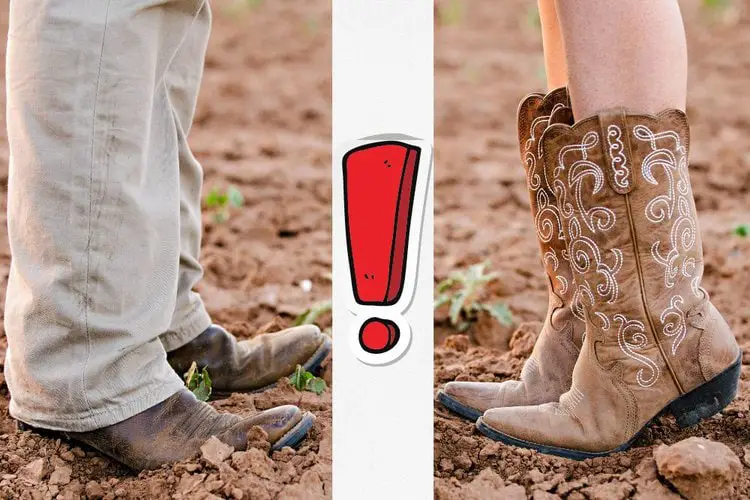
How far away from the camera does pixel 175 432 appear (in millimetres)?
1729

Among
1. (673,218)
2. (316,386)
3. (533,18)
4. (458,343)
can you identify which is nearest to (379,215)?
(673,218)

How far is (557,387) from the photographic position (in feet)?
6.33

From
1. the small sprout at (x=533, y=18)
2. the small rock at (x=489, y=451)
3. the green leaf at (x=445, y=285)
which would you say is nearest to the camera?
the small rock at (x=489, y=451)

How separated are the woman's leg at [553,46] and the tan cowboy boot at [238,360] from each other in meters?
0.79

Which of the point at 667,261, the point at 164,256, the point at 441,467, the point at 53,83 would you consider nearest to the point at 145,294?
the point at 164,256

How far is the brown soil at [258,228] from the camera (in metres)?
1.67

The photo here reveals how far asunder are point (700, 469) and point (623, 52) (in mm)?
700

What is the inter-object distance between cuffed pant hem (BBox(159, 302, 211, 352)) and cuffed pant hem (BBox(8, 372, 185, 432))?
342 mm

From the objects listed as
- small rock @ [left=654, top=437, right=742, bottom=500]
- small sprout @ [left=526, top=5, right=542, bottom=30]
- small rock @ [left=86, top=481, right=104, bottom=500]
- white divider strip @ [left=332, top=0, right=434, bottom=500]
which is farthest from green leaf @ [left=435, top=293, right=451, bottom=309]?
small sprout @ [left=526, top=5, right=542, bottom=30]

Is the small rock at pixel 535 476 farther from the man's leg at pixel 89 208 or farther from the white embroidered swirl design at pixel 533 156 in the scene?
the man's leg at pixel 89 208

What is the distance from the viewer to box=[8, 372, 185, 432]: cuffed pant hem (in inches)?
66.8

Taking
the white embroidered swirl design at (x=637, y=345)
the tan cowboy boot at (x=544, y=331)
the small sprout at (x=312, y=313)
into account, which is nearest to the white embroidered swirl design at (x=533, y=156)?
the tan cowboy boot at (x=544, y=331)

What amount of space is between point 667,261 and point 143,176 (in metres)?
0.92

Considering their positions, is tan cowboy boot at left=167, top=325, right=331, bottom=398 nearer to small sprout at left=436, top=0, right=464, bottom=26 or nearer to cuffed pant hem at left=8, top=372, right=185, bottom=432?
cuffed pant hem at left=8, top=372, right=185, bottom=432
